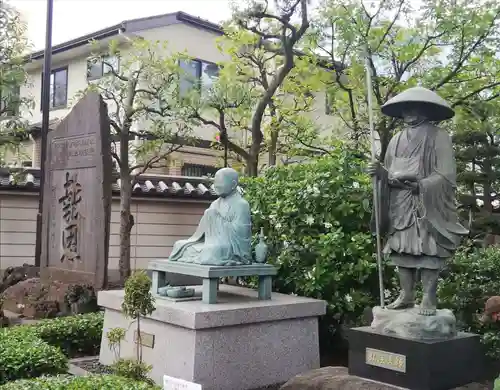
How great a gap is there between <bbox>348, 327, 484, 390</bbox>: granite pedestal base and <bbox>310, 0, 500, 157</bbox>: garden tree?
6.98 m

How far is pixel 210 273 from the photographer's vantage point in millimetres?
7113

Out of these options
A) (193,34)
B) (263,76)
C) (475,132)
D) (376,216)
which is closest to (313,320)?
(376,216)

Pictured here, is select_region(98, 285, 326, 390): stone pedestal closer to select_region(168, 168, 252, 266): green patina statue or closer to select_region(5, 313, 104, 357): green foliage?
select_region(168, 168, 252, 266): green patina statue

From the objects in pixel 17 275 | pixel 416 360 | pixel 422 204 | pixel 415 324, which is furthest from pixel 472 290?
pixel 17 275

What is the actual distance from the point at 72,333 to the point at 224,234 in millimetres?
2972

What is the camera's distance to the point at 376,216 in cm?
591

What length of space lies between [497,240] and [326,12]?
9.17 m

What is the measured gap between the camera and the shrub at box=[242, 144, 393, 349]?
845 cm

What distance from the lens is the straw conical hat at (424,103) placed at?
5.84 metres

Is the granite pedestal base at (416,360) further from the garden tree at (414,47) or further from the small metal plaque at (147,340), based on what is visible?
the garden tree at (414,47)

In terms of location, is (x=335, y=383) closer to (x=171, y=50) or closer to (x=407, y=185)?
(x=407, y=185)

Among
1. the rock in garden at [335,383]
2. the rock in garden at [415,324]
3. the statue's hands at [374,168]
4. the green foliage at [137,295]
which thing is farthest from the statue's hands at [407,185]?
the green foliage at [137,295]

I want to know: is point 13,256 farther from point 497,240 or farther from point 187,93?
point 497,240

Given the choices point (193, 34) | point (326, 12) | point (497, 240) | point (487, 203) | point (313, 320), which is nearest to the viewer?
point (313, 320)
